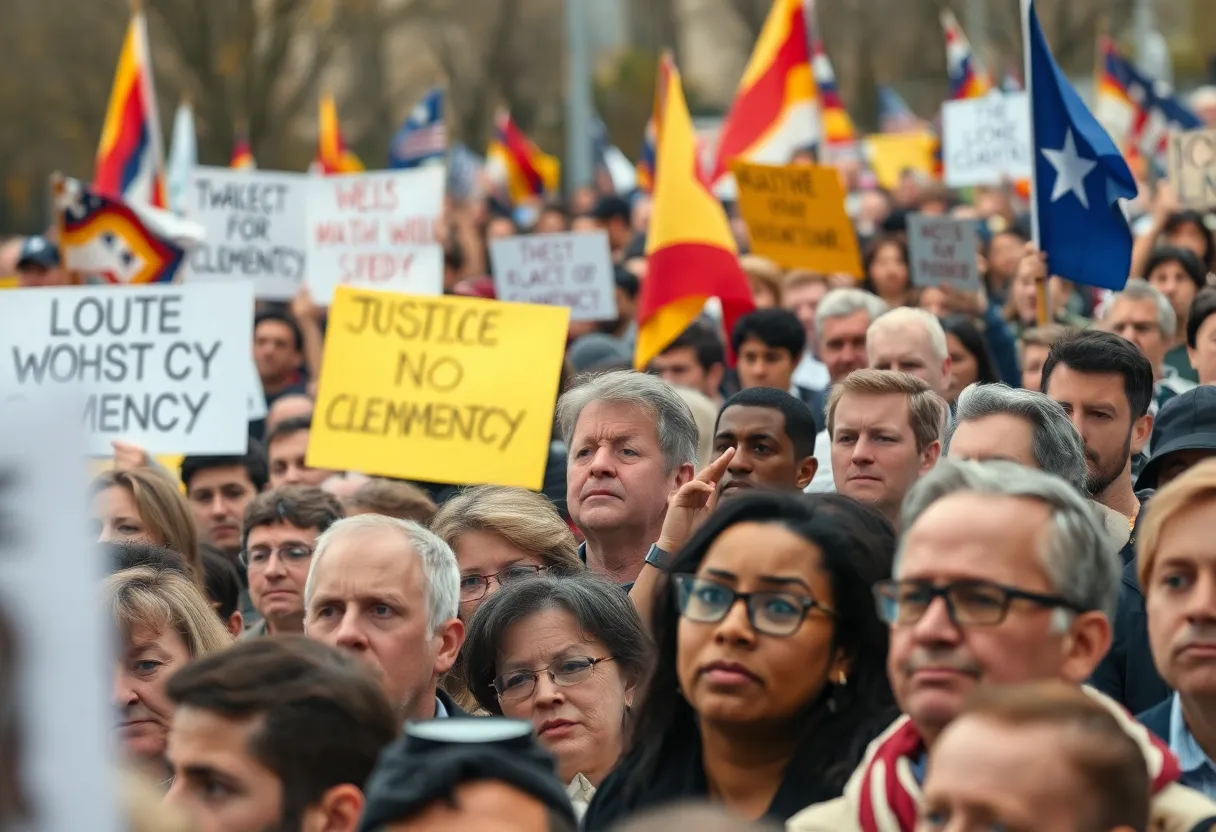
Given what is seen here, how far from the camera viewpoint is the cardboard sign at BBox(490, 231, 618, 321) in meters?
12.1

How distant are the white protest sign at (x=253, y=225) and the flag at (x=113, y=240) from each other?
1.79 m

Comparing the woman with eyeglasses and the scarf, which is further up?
the scarf

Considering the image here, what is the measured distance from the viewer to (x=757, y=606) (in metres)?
3.87

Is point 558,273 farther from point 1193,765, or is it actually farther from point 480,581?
point 1193,765

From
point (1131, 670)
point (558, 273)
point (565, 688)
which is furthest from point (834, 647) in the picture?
point (558, 273)

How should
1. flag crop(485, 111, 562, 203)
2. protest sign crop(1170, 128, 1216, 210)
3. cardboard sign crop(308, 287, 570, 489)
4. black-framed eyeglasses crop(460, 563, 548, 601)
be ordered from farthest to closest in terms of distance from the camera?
flag crop(485, 111, 562, 203), protest sign crop(1170, 128, 1216, 210), cardboard sign crop(308, 287, 570, 489), black-framed eyeglasses crop(460, 563, 548, 601)

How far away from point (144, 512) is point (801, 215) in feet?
17.5

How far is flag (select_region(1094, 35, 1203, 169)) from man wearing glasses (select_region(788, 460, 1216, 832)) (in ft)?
48.7

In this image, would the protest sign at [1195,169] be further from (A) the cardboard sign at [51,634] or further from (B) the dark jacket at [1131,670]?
(A) the cardboard sign at [51,634]

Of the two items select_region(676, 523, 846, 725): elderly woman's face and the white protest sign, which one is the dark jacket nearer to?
select_region(676, 523, 846, 725): elderly woman's face

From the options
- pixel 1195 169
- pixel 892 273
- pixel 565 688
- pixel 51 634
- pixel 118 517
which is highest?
pixel 1195 169

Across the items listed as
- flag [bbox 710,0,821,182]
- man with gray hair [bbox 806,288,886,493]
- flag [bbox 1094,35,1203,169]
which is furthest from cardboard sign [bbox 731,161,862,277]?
flag [bbox 1094,35,1203,169]

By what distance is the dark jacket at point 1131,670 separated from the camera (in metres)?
4.79

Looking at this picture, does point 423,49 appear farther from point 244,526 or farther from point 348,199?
point 244,526
